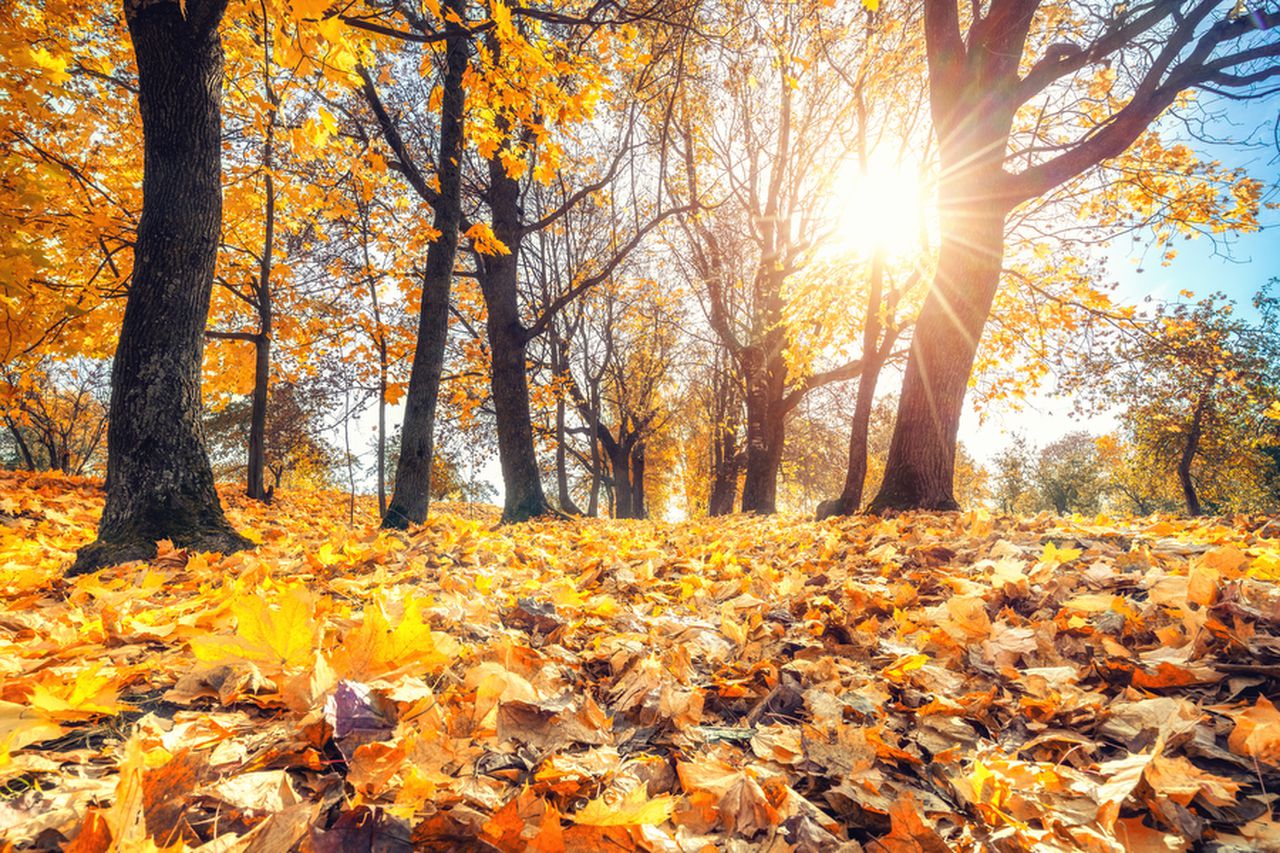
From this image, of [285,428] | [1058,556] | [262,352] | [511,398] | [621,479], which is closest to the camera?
[1058,556]

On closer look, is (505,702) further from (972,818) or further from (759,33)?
(759,33)

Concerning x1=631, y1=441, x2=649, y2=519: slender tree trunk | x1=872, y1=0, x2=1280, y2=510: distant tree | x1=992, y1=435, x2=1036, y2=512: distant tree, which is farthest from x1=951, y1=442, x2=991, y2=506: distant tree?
x1=872, y1=0, x2=1280, y2=510: distant tree

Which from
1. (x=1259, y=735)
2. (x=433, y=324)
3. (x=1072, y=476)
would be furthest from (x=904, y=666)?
(x=1072, y=476)

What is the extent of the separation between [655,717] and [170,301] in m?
3.69

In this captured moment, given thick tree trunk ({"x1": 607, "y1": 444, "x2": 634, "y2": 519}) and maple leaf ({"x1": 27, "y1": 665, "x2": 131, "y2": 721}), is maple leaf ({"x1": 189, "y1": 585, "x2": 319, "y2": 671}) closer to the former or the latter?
maple leaf ({"x1": 27, "y1": 665, "x2": 131, "y2": 721})

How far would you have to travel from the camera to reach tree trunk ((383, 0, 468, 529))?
223 inches

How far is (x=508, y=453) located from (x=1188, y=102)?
882 cm

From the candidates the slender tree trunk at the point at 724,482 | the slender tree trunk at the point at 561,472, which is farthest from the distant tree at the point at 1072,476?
the slender tree trunk at the point at 561,472

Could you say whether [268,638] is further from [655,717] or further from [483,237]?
[483,237]

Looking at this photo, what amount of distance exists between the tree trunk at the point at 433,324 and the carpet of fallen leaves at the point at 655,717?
11.6ft

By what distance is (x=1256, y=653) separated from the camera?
127cm

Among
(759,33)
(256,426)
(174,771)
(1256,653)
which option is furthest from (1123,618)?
(256,426)

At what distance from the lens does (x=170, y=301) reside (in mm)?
3275

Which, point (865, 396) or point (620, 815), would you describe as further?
point (865, 396)
